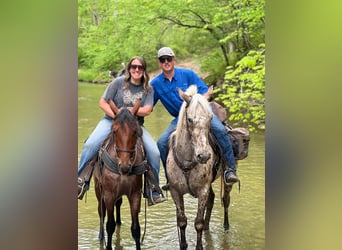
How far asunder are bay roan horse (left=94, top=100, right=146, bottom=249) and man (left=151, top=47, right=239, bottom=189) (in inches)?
22.7

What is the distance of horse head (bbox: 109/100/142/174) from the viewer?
3.95 meters

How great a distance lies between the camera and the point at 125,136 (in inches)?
155

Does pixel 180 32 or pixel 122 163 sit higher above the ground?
pixel 180 32

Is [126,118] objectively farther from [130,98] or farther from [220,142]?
[220,142]

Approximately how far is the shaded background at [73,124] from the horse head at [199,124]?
223cm

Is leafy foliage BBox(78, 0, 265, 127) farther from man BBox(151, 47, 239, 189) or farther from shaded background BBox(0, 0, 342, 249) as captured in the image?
shaded background BBox(0, 0, 342, 249)

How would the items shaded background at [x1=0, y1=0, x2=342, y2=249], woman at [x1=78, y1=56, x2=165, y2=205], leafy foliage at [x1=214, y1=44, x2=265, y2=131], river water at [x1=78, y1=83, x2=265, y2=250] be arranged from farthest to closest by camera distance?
1. leafy foliage at [x1=214, y1=44, x2=265, y2=131]
2. river water at [x1=78, y1=83, x2=265, y2=250]
3. woman at [x1=78, y1=56, x2=165, y2=205]
4. shaded background at [x1=0, y1=0, x2=342, y2=249]

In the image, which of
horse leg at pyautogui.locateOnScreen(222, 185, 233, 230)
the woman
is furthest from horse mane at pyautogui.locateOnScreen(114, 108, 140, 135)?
horse leg at pyautogui.locateOnScreen(222, 185, 233, 230)

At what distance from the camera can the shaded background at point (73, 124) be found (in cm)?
149

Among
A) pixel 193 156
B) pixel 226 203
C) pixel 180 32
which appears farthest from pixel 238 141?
pixel 180 32

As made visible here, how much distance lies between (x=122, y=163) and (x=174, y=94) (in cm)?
124
